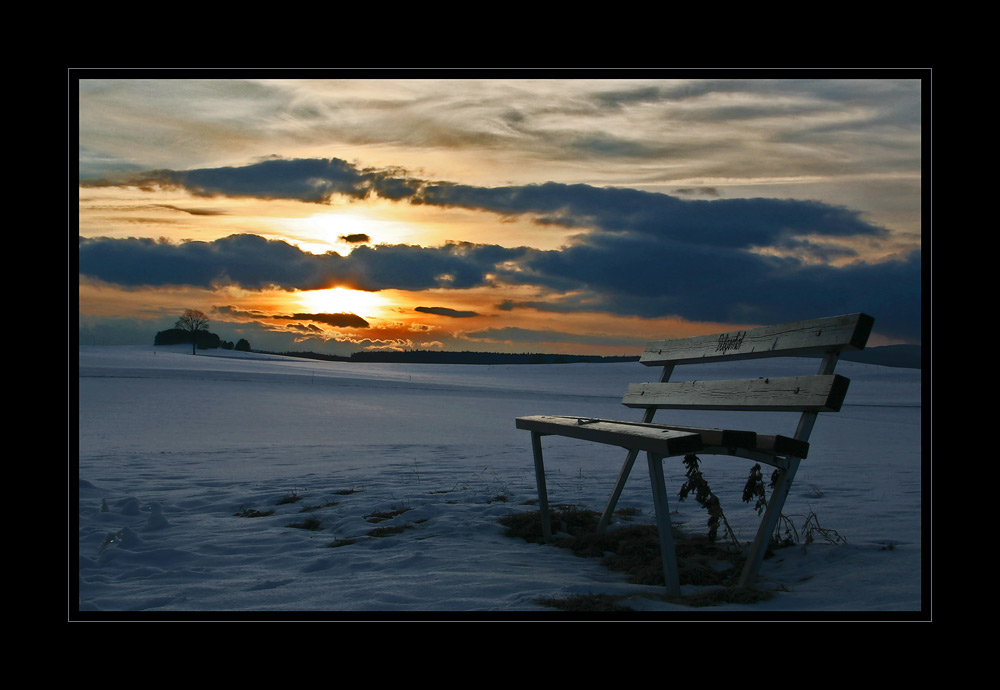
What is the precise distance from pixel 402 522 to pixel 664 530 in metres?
1.96

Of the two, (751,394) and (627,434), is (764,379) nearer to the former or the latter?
(751,394)

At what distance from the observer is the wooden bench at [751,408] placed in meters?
3.10

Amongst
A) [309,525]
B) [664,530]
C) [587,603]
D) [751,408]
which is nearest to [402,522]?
[309,525]

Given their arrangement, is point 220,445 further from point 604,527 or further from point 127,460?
point 604,527

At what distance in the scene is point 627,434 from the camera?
3.28 metres

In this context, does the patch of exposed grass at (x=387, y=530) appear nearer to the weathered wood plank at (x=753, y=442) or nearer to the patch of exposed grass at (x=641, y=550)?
the patch of exposed grass at (x=641, y=550)

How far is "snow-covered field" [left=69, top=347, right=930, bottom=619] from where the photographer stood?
3.11 metres

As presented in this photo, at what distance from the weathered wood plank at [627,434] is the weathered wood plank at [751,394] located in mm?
536

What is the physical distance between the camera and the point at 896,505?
4934mm

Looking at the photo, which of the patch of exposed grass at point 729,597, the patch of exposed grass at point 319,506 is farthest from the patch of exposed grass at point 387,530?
the patch of exposed grass at point 729,597

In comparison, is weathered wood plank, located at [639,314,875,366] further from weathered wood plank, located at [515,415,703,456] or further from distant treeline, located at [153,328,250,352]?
distant treeline, located at [153,328,250,352]

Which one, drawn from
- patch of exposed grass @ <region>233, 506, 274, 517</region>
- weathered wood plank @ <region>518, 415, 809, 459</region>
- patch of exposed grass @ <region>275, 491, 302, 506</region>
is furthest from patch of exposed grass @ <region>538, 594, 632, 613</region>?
patch of exposed grass @ <region>275, 491, 302, 506</region>
